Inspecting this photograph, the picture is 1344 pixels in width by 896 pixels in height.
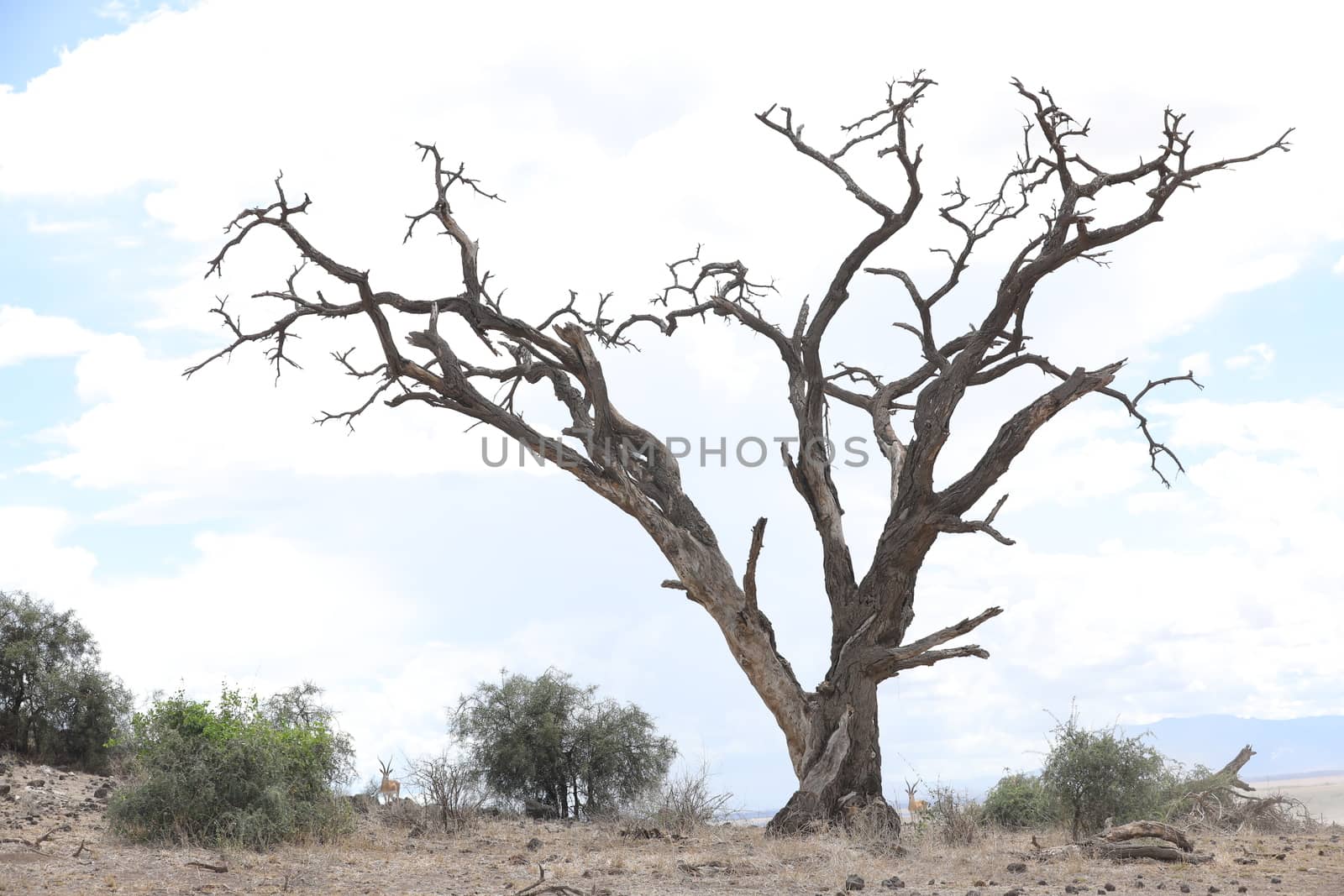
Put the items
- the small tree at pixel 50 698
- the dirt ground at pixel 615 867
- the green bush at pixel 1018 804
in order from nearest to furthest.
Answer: the dirt ground at pixel 615 867 < the green bush at pixel 1018 804 < the small tree at pixel 50 698

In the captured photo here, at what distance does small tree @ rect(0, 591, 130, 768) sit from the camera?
17.8 metres

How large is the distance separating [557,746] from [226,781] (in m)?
7.30

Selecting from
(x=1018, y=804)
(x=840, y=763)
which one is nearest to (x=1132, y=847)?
(x=840, y=763)

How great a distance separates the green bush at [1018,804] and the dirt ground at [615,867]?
2590mm

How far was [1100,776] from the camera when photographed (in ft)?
43.8

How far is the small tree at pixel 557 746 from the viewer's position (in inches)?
721

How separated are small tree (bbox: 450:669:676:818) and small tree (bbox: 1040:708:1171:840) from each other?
7150 mm

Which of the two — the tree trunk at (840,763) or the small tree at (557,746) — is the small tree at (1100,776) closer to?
the tree trunk at (840,763)

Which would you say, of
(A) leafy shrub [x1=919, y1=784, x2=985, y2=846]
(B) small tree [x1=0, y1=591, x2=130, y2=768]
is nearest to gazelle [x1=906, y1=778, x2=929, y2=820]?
(A) leafy shrub [x1=919, y1=784, x2=985, y2=846]

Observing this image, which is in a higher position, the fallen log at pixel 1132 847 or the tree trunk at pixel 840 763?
the tree trunk at pixel 840 763

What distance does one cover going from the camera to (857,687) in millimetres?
13109

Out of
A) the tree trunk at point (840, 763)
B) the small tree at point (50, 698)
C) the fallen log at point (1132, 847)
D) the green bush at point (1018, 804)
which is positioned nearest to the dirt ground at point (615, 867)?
the fallen log at point (1132, 847)

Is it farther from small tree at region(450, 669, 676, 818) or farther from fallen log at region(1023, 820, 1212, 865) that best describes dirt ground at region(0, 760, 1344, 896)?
small tree at region(450, 669, 676, 818)

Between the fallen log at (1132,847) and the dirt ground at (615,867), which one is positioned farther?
the fallen log at (1132,847)
